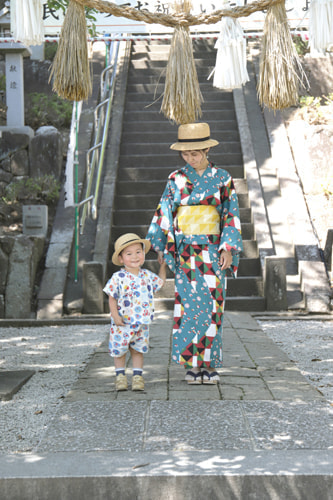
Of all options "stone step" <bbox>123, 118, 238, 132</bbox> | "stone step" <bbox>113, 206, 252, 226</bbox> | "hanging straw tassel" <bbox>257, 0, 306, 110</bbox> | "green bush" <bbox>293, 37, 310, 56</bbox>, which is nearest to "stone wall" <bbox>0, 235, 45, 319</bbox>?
"stone step" <bbox>113, 206, 252, 226</bbox>

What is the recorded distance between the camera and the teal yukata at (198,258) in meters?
4.59

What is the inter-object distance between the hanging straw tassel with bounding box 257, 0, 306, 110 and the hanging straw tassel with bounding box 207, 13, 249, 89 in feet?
0.58

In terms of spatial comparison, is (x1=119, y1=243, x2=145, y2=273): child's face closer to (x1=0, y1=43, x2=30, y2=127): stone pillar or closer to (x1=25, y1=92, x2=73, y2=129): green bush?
(x1=0, y1=43, x2=30, y2=127): stone pillar

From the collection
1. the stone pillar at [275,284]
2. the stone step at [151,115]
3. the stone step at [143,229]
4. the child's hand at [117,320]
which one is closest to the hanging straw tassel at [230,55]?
the child's hand at [117,320]

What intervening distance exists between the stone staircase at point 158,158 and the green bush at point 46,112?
3.59 feet

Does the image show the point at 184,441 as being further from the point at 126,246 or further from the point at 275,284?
the point at 275,284

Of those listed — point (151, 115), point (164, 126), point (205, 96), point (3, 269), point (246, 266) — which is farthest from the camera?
point (205, 96)

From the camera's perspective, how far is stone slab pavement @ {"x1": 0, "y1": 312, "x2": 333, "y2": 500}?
2848mm

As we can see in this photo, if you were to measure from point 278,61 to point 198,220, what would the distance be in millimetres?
1157

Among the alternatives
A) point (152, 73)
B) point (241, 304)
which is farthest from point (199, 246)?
point (152, 73)

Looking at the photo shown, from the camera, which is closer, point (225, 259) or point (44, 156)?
point (225, 259)

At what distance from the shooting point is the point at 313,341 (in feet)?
21.0

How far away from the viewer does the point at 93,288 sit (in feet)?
25.2

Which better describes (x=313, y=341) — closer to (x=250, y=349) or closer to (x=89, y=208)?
(x=250, y=349)
